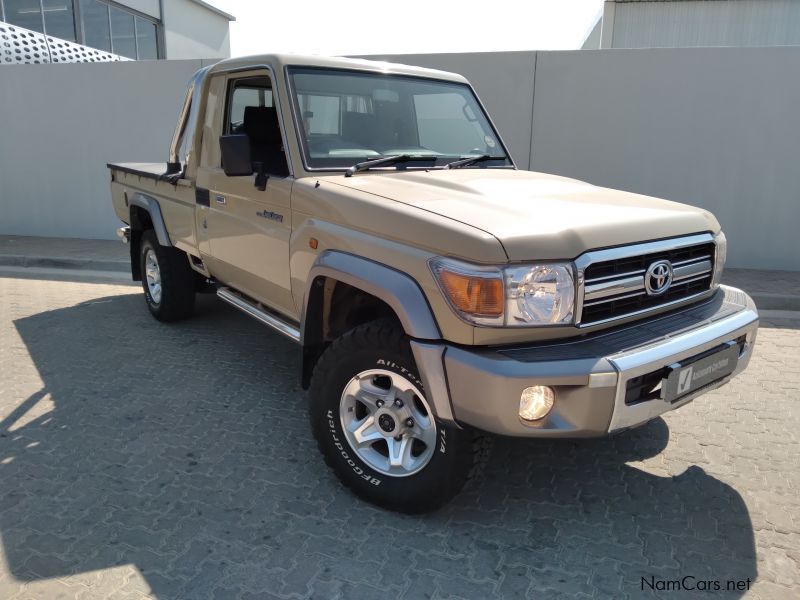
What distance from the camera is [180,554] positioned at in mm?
2598

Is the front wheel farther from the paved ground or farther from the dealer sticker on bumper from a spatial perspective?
the dealer sticker on bumper

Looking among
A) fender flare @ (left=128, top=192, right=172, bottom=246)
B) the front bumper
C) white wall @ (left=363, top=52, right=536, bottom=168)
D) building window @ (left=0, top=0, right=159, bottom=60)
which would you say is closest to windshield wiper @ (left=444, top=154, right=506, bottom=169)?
the front bumper

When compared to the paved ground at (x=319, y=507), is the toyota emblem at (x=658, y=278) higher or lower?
higher

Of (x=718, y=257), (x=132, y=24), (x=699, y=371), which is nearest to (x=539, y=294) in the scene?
(x=699, y=371)

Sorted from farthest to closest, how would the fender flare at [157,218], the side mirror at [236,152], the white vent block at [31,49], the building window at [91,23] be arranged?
the building window at [91,23], the white vent block at [31,49], the fender flare at [157,218], the side mirror at [236,152]

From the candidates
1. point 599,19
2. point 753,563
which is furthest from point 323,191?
point 599,19

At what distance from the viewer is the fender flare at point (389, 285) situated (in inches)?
96.7

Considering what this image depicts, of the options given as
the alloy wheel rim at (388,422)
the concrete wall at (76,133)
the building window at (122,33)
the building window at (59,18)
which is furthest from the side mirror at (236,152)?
the building window at (122,33)

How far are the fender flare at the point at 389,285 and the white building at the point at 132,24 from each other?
14.7m

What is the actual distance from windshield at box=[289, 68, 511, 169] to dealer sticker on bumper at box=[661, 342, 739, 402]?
1831mm

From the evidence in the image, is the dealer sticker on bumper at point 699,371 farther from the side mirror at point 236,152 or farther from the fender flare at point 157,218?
the fender flare at point 157,218

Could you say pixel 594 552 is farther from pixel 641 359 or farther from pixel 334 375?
pixel 334 375

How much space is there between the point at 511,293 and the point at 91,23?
71.0 ft

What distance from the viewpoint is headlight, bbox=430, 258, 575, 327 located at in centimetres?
235
